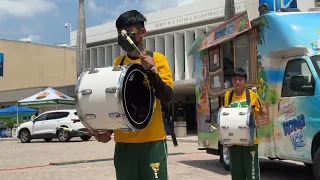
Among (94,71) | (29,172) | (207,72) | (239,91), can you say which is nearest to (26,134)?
(29,172)

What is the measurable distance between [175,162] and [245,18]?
189 inches

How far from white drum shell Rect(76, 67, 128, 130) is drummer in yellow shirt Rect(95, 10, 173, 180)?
214 mm

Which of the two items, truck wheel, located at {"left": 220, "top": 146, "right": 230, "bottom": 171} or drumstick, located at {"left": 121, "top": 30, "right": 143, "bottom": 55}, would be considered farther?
truck wheel, located at {"left": 220, "top": 146, "right": 230, "bottom": 171}

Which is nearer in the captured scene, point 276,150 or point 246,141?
point 246,141

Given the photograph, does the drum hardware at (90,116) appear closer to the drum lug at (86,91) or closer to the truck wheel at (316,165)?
the drum lug at (86,91)

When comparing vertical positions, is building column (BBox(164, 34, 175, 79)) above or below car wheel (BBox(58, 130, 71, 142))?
above

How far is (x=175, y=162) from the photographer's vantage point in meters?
11.9

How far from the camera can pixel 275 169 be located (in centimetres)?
1040

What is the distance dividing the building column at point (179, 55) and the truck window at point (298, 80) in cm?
2696

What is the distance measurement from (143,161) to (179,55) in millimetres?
32174

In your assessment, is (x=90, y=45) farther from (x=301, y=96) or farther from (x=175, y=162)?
(x=301, y=96)

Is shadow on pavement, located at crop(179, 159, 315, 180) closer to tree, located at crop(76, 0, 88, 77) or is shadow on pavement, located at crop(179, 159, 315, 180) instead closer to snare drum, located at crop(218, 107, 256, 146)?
snare drum, located at crop(218, 107, 256, 146)

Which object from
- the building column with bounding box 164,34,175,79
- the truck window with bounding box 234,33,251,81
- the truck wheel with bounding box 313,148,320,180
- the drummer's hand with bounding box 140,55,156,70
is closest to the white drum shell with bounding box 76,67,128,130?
the drummer's hand with bounding box 140,55,156,70

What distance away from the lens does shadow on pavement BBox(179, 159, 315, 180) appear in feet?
30.6
